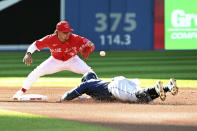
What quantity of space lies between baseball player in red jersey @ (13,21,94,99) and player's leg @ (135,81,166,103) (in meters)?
1.19

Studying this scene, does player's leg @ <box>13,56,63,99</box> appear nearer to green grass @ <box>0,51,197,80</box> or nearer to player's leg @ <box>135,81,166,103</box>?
player's leg @ <box>135,81,166,103</box>

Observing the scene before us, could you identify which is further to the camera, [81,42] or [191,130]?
[81,42]

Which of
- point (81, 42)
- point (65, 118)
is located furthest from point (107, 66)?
point (65, 118)

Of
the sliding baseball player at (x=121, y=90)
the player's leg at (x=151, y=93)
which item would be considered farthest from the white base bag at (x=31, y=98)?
the player's leg at (x=151, y=93)

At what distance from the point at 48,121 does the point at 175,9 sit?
15.8 meters

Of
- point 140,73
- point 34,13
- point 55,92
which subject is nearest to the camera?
point 55,92

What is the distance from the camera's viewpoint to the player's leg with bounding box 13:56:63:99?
9328 millimetres

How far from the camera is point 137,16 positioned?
2244 centimetres

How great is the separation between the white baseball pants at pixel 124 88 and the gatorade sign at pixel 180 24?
13.8m

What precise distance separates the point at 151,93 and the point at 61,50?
1693mm

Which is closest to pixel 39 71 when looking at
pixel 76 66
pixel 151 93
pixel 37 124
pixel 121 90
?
pixel 76 66

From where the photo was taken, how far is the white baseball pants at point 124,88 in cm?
843

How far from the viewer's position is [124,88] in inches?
332

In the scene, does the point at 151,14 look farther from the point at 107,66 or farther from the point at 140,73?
the point at 140,73
